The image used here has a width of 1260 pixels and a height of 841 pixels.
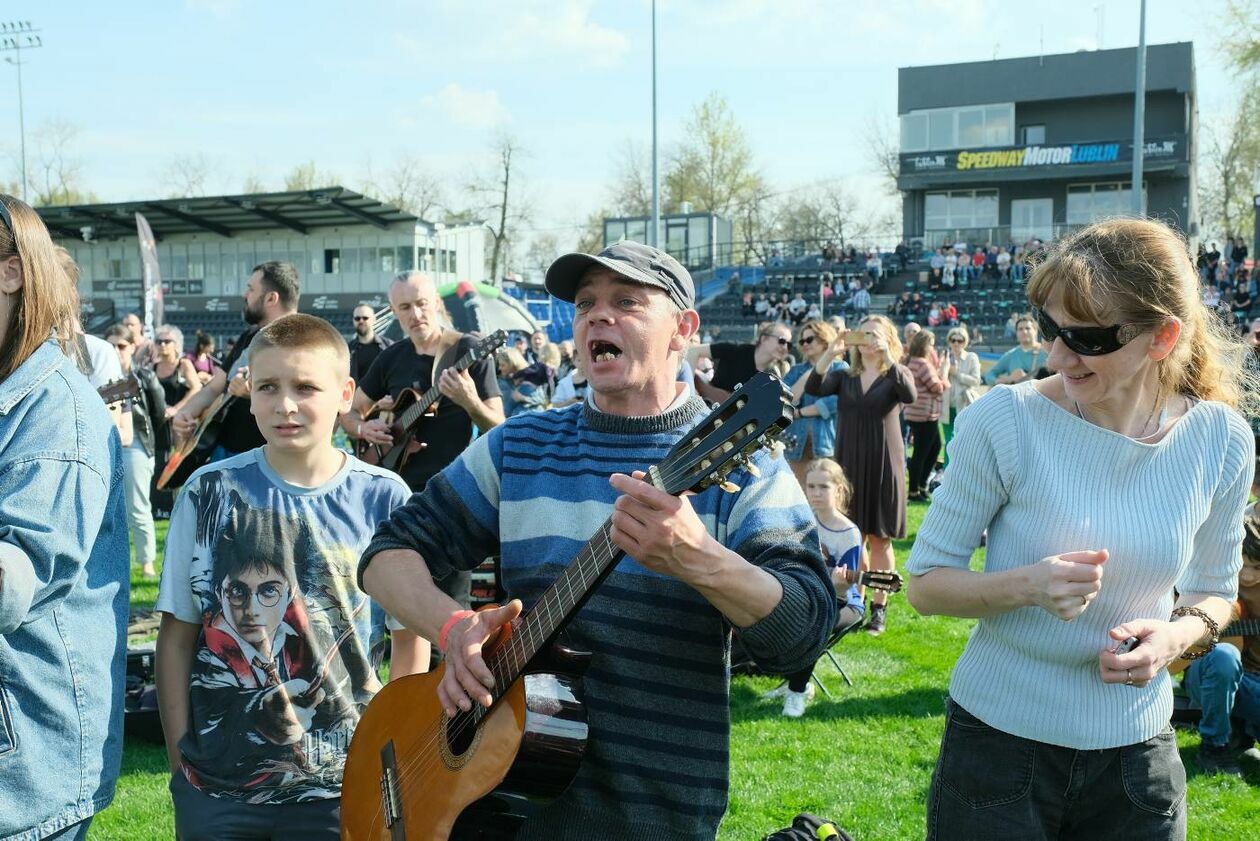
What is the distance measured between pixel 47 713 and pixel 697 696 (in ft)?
4.45

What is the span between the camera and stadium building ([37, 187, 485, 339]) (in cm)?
4728

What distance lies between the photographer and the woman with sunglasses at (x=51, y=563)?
83.7 inches

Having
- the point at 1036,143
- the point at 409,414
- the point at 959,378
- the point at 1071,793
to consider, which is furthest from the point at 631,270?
the point at 1036,143

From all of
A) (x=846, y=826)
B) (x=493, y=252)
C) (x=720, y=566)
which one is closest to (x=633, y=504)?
(x=720, y=566)

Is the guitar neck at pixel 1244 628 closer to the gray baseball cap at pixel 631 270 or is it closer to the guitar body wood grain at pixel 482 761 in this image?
the gray baseball cap at pixel 631 270

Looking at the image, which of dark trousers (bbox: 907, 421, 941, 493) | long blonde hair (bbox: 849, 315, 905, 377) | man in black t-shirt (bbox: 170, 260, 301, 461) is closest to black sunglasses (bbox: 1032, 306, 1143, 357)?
man in black t-shirt (bbox: 170, 260, 301, 461)

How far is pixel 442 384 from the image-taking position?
5855 mm

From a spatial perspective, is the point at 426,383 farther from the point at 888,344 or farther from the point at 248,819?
the point at 888,344

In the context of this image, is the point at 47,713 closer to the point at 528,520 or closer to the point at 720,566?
the point at 528,520

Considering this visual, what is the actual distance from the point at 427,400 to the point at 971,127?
50143mm

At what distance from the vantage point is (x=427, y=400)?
20.0ft

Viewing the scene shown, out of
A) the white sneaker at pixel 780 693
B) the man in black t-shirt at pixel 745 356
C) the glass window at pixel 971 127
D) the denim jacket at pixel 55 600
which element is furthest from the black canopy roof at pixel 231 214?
the denim jacket at pixel 55 600

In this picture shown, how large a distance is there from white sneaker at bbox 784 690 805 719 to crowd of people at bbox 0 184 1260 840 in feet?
11.6

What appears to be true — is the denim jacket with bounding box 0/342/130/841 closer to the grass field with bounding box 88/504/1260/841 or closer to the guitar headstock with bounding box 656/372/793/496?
the guitar headstock with bounding box 656/372/793/496
